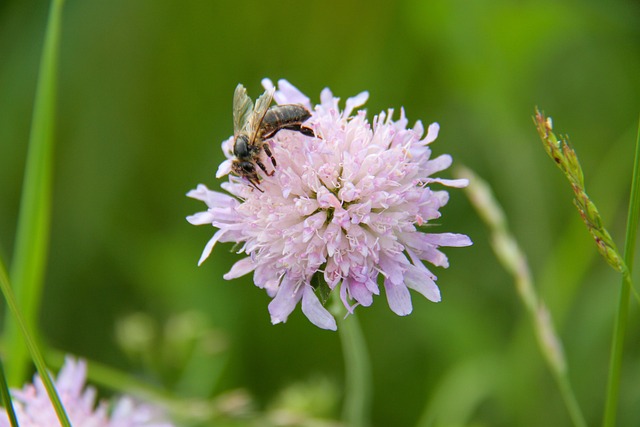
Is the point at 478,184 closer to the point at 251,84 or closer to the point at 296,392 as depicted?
the point at 296,392

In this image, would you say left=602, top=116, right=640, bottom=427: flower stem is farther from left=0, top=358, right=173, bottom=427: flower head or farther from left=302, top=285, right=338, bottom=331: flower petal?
left=0, top=358, right=173, bottom=427: flower head

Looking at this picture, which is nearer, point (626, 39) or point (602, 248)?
point (602, 248)

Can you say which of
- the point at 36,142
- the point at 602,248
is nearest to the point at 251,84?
the point at 36,142

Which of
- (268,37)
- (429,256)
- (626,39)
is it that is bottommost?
(429,256)

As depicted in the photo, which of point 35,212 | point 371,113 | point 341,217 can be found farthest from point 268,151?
point 371,113

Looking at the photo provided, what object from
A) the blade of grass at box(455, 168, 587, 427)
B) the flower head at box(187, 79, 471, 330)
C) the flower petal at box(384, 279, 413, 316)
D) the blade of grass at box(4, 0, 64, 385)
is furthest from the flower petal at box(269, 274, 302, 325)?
the blade of grass at box(4, 0, 64, 385)

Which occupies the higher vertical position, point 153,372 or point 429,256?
point 429,256

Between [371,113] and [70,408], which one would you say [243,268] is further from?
[371,113]
